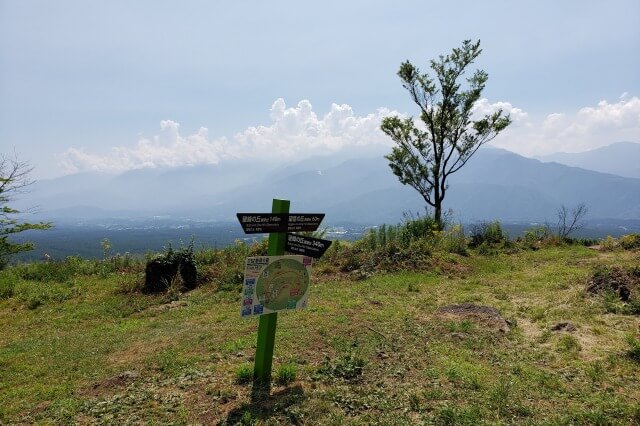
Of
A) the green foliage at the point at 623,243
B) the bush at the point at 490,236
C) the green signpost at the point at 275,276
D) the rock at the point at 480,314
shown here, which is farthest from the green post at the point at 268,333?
the green foliage at the point at 623,243

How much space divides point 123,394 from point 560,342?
7.17 m

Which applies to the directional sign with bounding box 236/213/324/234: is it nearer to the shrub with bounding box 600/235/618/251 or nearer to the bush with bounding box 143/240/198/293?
the bush with bounding box 143/240/198/293

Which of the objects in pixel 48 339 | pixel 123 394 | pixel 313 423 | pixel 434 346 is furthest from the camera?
pixel 48 339

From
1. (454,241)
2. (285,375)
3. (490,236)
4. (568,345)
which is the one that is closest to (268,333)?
(285,375)

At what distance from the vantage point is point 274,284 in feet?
17.5

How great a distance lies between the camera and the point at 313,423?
14.6 ft

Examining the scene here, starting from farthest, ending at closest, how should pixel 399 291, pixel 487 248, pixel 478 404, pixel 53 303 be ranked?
pixel 487 248, pixel 53 303, pixel 399 291, pixel 478 404

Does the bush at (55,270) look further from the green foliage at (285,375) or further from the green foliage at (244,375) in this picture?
the green foliage at (285,375)

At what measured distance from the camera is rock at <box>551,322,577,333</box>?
24.5 feet

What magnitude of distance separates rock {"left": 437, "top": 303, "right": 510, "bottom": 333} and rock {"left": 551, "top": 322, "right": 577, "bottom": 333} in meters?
0.87

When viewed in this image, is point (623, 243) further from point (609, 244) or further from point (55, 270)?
point (55, 270)

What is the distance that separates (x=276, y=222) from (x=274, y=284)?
0.88 m

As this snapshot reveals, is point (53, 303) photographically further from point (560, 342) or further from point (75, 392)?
point (560, 342)

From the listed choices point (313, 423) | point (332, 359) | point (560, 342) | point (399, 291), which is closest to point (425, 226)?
point (399, 291)
